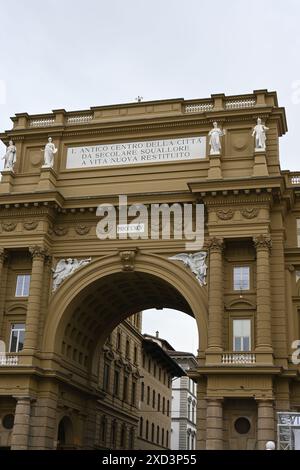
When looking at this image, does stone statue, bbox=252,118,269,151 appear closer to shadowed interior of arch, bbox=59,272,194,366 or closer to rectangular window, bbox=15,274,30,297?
shadowed interior of arch, bbox=59,272,194,366

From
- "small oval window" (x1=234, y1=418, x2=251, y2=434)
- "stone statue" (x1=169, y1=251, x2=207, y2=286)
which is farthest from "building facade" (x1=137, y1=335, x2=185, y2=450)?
"small oval window" (x1=234, y1=418, x2=251, y2=434)

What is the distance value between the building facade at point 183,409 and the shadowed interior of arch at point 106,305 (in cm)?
4402

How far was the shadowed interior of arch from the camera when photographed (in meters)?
42.4

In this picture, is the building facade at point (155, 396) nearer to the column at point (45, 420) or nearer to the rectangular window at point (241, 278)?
the column at point (45, 420)

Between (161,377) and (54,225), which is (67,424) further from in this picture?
(161,377)

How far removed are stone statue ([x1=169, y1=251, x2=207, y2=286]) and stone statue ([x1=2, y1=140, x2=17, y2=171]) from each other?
12328mm

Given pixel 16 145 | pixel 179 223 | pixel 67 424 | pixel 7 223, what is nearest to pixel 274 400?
pixel 179 223

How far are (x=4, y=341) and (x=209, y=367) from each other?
492 inches

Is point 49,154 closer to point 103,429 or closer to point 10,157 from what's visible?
point 10,157

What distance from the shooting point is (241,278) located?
39.2 meters

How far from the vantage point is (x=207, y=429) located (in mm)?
35594

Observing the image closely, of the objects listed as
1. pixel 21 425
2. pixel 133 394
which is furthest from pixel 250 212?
pixel 133 394

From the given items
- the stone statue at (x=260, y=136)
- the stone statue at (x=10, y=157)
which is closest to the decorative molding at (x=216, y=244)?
the stone statue at (x=260, y=136)

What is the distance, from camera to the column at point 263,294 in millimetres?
36469
